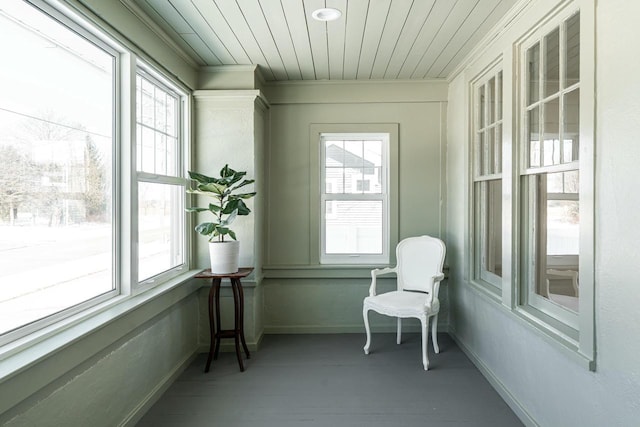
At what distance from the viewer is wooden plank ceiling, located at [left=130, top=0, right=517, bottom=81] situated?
2.61 meters

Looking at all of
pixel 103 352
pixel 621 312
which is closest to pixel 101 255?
pixel 103 352

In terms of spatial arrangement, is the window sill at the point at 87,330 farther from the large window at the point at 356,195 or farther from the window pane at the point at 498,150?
the window pane at the point at 498,150

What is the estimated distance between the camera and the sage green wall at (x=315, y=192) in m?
4.26

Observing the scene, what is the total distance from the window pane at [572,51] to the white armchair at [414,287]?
1.83 meters

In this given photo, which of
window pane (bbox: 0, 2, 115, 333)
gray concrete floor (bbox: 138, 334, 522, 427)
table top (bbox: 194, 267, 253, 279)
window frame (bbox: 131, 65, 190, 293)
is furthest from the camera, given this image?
table top (bbox: 194, 267, 253, 279)

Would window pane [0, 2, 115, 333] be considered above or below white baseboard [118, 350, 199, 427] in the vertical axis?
above

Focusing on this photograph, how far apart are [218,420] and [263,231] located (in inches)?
77.3

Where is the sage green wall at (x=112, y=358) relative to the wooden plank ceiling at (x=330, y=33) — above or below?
below

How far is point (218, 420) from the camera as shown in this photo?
2584 millimetres

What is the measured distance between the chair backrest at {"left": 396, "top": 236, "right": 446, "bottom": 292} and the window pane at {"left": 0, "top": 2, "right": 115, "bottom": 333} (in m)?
2.55

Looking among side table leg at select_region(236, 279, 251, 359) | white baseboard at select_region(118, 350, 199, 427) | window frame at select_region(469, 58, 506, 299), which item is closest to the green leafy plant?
side table leg at select_region(236, 279, 251, 359)

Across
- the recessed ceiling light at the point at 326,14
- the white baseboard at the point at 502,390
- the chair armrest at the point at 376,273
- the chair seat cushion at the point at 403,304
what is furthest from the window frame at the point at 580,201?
the chair armrest at the point at 376,273

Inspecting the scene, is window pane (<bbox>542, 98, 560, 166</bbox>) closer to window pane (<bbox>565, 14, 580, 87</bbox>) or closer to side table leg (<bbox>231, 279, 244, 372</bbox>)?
window pane (<bbox>565, 14, 580, 87</bbox>)

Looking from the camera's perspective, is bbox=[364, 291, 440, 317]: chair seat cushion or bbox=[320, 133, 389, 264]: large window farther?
bbox=[320, 133, 389, 264]: large window
